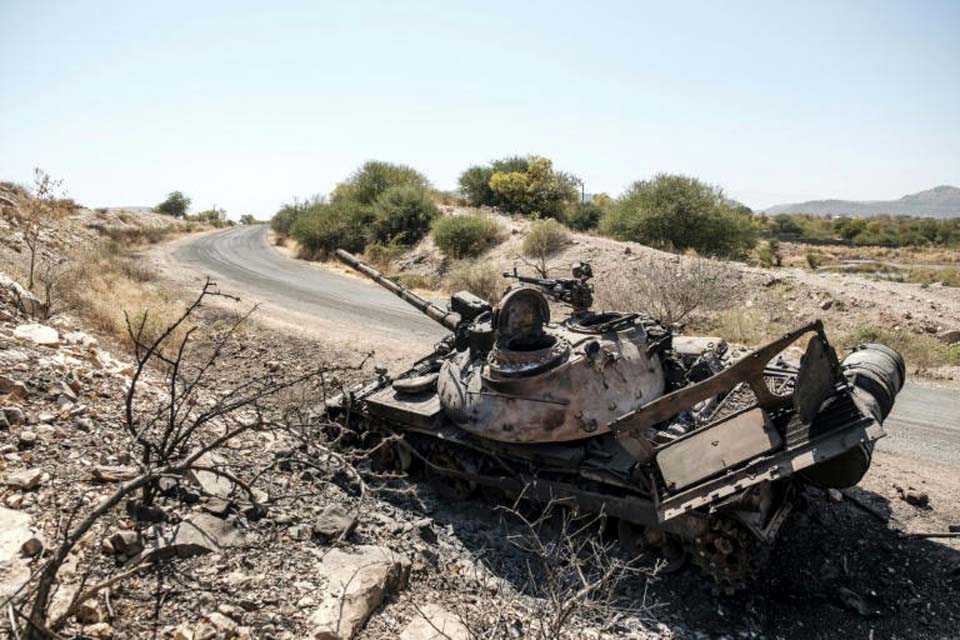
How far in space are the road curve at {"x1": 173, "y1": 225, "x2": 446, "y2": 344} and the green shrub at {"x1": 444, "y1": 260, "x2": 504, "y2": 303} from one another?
189 centimetres

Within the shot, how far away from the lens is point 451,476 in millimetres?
7891

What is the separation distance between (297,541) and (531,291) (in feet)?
11.0

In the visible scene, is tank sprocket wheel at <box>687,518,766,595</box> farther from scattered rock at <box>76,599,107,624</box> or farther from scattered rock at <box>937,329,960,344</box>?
scattered rock at <box>937,329,960,344</box>

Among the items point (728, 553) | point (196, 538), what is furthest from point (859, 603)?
point (196, 538)

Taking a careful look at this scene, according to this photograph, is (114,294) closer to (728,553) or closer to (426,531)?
(426,531)

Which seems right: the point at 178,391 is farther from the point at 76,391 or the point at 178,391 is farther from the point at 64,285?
the point at 64,285

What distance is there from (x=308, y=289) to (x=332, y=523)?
16.5 m

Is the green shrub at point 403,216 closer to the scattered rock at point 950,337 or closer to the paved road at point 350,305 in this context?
the paved road at point 350,305

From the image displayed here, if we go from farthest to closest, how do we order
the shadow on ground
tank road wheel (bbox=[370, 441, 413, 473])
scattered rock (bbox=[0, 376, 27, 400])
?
1. tank road wheel (bbox=[370, 441, 413, 473])
2. scattered rock (bbox=[0, 376, 27, 400])
3. the shadow on ground

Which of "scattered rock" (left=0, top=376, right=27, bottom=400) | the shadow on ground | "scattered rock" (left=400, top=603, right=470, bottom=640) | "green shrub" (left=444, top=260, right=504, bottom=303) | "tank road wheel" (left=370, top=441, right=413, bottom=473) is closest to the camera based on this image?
"scattered rock" (left=400, top=603, right=470, bottom=640)

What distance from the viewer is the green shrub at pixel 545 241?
23.3 m

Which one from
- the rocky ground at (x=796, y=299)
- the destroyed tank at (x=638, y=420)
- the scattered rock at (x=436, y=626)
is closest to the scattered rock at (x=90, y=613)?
the scattered rock at (x=436, y=626)

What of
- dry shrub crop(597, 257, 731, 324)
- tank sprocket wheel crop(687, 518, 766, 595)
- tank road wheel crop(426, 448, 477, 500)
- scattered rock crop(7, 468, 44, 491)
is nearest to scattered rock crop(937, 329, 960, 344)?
dry shrub crop(597, 257, 731, 324)

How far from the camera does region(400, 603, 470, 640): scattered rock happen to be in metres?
4.86
